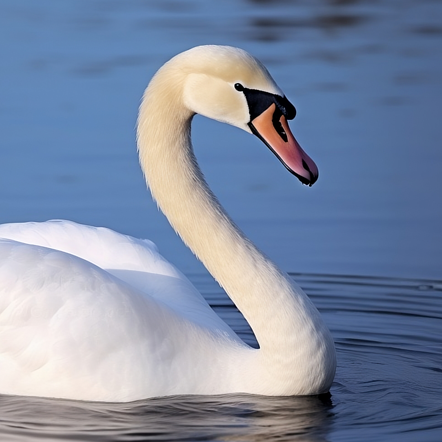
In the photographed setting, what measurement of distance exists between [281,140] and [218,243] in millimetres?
626

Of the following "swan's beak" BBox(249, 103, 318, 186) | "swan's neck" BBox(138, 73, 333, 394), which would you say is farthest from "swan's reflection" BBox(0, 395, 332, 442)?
"swan's beak" BBox(249, 103, 318, 186)

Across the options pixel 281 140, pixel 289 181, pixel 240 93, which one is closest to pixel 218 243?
pixel 281 140

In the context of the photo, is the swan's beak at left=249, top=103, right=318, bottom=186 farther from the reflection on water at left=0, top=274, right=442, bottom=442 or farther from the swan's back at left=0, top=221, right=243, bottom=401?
the reflection on water at left=0, top=274, right=442, bottom=442

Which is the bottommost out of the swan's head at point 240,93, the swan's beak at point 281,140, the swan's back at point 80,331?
the swan's back at point 80,331

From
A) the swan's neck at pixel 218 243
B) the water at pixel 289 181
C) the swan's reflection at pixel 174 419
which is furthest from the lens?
the swan's neck at pixel 218 243

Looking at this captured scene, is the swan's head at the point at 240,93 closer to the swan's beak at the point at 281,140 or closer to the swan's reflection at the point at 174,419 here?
the swan's beak at the point at 281,140

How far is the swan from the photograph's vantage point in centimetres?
612

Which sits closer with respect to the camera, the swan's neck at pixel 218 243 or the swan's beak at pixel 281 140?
the swan's beak at pixel 281 140

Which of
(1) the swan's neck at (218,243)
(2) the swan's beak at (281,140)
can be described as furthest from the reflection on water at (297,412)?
(2) the swan's beak at (281,140)

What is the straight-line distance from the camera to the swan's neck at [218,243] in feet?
20.6

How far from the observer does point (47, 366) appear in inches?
242

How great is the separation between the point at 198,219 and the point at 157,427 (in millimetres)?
1107

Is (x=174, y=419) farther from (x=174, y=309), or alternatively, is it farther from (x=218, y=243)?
(x=218, y=243)

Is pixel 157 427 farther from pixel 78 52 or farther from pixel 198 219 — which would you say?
pixel 78 52
